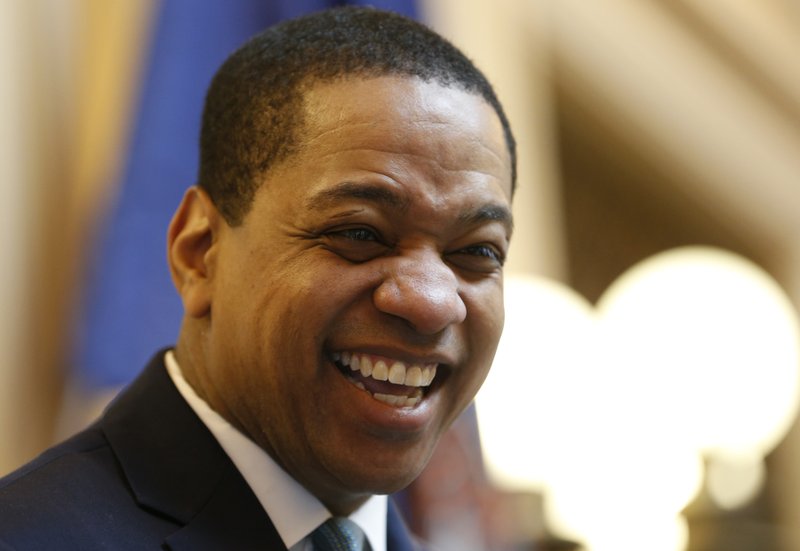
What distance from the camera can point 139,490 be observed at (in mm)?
1663

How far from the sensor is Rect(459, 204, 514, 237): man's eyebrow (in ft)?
5.65

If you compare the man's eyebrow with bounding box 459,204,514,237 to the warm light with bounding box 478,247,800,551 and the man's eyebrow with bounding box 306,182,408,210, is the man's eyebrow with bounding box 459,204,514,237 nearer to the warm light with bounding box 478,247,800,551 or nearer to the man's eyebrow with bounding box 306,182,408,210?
the man's eyebrow with bounding box 306,182,408,210

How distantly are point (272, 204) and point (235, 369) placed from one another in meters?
0.24

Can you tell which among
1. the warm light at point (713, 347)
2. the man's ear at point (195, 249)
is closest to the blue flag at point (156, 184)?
the warm light at point (713, 347)

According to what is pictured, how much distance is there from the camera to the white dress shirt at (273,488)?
174 centimetres

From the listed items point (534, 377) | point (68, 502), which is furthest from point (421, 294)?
point (534, 377)

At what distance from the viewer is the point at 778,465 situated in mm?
5910

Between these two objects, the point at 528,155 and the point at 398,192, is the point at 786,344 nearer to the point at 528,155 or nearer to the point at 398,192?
the point at 528,155

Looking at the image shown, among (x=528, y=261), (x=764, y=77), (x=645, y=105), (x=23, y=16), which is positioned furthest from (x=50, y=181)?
(x=764, y=77)

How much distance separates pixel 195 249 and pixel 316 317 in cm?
31

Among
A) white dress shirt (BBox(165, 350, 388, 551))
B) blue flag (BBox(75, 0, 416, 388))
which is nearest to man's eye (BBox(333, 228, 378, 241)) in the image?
white dress shirt (BBox(165, 350, 388, 551))

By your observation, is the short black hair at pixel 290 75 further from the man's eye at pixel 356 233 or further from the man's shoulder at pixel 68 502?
the man's shoulder at pixel 68 502

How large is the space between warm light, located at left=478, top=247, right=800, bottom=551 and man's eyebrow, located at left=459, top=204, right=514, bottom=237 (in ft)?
6.17

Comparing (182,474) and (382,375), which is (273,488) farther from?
(382,375)
